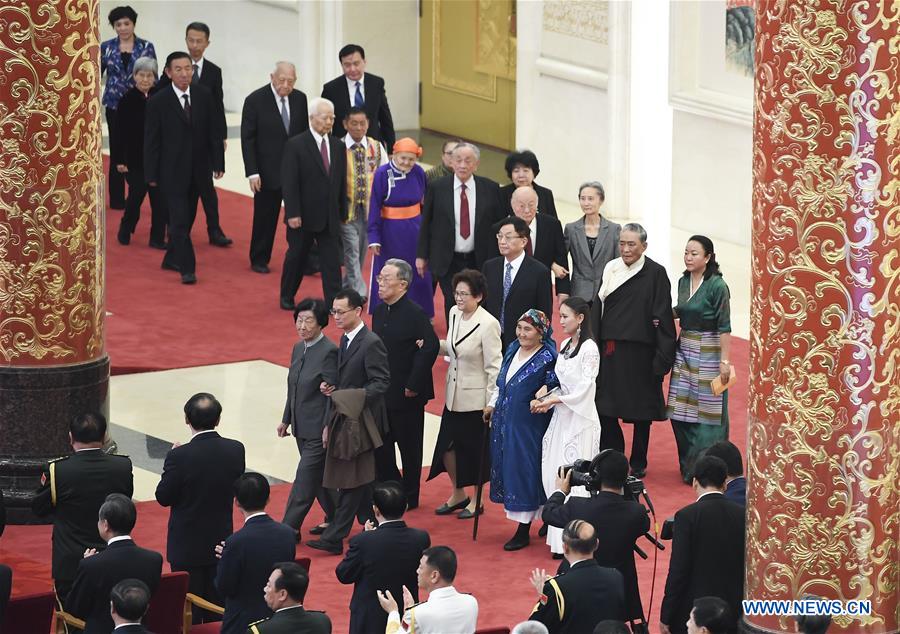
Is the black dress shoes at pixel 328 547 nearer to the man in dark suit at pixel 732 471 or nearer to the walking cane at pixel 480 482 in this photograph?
the walking cane at pixel 480 482

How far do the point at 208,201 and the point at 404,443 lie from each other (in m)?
6.15

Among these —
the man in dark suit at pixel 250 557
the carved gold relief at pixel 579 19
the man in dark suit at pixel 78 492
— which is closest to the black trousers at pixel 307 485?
the man in dark suit at pixel 78 492

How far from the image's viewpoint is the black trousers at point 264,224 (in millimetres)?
15359

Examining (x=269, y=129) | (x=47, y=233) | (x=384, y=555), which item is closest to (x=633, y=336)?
(x=47, y=233)

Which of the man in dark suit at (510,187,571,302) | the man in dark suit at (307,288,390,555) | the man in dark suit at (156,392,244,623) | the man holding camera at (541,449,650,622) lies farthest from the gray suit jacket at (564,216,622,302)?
the man holding camera at (541,449,650,622)

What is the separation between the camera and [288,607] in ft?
22.3

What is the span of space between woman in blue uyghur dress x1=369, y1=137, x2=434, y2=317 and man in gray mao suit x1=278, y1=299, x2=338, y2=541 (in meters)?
3.51

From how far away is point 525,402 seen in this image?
9.74 meters

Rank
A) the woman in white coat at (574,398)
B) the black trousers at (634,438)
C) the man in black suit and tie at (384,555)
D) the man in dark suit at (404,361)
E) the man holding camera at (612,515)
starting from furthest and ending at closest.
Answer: the black trousers at (634,438), the man in dark suit at (404,361), the woman in white coat at (574,398), the man holding camera at (612,515), the man in black suit and tie at (384,555)

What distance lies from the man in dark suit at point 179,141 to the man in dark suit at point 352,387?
18.3ft

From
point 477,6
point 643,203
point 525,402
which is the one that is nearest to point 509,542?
point 525,402

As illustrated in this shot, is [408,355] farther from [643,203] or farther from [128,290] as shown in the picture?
[643,203]

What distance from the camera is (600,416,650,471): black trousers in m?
10.8

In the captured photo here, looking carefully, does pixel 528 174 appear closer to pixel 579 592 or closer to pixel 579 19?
pixel 579 19
